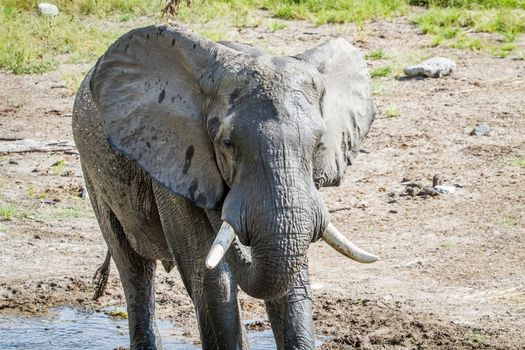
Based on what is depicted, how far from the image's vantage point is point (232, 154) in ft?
17.9

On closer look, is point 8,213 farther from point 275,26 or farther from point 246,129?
point 246,129

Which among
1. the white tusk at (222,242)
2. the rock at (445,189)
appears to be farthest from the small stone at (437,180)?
the white tusk at (222,242)

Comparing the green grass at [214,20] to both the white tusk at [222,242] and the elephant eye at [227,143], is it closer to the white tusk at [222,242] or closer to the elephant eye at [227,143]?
the elephant eye at [227,143]

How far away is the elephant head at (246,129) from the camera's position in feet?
17.3

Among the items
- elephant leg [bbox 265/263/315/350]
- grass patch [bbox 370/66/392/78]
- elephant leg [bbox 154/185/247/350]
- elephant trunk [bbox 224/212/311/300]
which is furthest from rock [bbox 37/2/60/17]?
elephant trunk [bbox 224/212/311/300]

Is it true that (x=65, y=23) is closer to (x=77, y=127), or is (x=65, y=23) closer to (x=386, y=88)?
(x=386, y=88)

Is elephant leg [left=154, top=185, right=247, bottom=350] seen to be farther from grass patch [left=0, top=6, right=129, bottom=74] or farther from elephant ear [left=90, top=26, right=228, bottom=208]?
grass patch [left=0, top=6, right=129, bottom=74]

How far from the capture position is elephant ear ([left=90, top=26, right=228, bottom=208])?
576cm

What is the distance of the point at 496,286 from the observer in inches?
332

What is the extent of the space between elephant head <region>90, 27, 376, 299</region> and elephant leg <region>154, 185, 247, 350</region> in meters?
0.24

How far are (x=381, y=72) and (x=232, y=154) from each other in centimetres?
738

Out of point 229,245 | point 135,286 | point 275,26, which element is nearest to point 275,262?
point 229,245

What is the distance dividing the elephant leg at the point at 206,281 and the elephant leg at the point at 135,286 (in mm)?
1406

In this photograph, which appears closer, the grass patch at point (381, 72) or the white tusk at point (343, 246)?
the white tusk at point (343, 246)
